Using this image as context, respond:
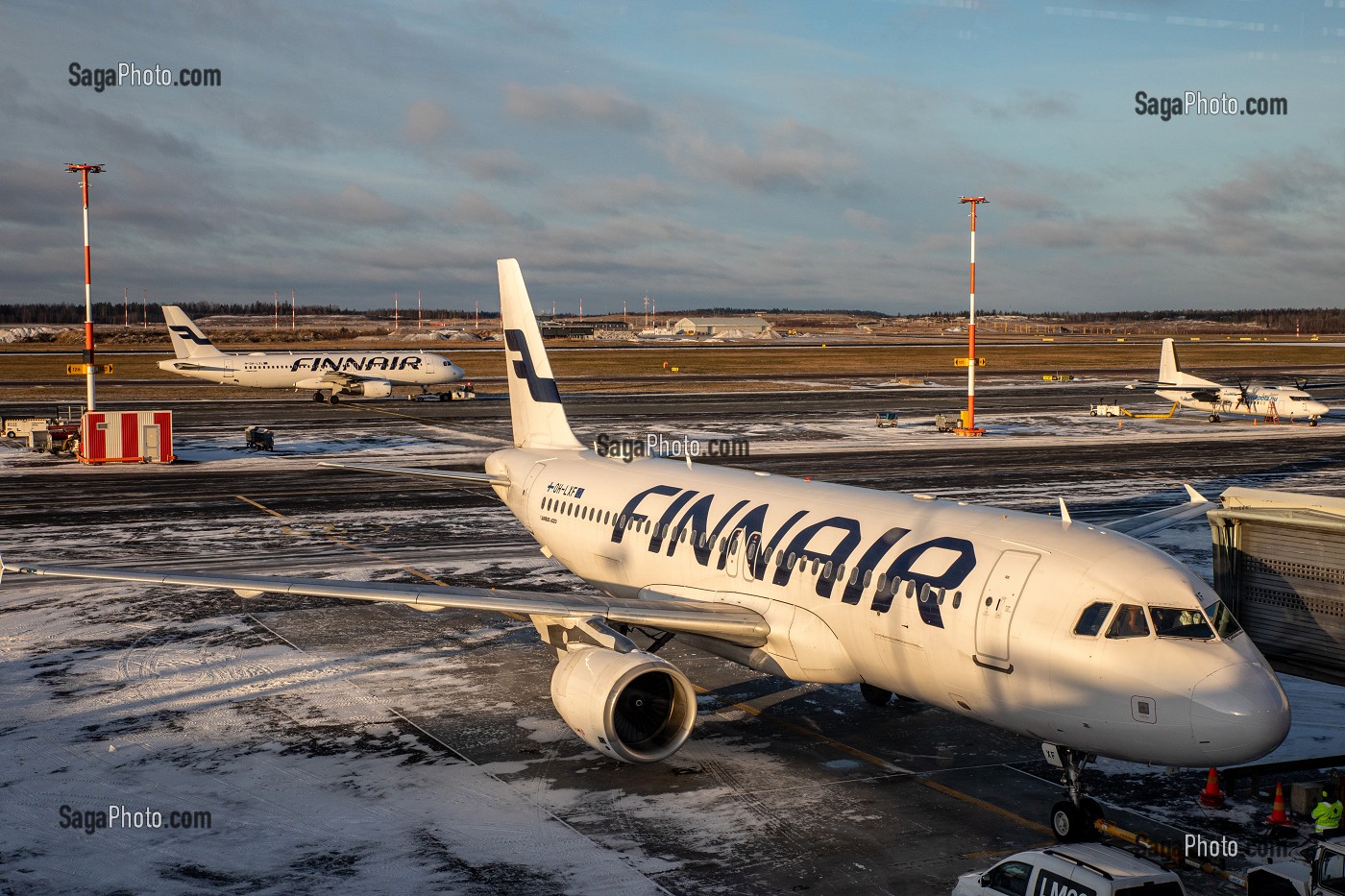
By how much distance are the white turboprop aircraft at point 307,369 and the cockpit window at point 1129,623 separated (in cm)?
9090

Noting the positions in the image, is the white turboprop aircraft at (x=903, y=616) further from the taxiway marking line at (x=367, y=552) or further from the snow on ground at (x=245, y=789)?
the taxiway marking line at (x=367, y=552)

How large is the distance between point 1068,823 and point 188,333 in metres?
103

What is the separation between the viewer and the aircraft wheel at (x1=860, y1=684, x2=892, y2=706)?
23.4 m

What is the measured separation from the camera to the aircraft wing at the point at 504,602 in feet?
63.5

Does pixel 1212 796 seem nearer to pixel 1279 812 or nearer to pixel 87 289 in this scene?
pixel 1279 812

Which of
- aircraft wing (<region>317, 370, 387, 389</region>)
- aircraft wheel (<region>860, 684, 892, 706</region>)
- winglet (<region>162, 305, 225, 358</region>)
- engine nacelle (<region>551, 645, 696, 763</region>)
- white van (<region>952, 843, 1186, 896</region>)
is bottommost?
aircraft wheel (<region>860, 684, 892, 706</region>)

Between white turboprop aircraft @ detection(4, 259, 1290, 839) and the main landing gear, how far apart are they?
0.10 ft

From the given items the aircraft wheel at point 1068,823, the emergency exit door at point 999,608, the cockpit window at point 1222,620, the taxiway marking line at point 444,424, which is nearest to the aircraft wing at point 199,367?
the taxiway marking line at point 444,424

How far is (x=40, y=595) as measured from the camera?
3322cm

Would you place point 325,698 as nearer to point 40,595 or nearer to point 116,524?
point 40,595

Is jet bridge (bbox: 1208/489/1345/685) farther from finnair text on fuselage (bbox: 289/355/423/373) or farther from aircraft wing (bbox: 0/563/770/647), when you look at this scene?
finnair text on fuselage (bbox: 289/355/423/373)

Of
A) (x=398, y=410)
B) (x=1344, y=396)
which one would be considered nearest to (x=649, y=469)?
(x=398, y=410)

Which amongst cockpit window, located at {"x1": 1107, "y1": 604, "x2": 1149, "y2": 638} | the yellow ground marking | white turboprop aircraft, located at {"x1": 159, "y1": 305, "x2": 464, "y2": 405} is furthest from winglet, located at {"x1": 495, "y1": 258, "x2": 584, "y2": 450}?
white turboprop aircraft, located at {"x1": 159, "y1": 305, "x2": 464, "y2": 405}

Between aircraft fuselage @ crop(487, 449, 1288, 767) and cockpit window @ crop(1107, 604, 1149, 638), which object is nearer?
aircraft fuselage @ crop(487, 449, 1288, 767)
